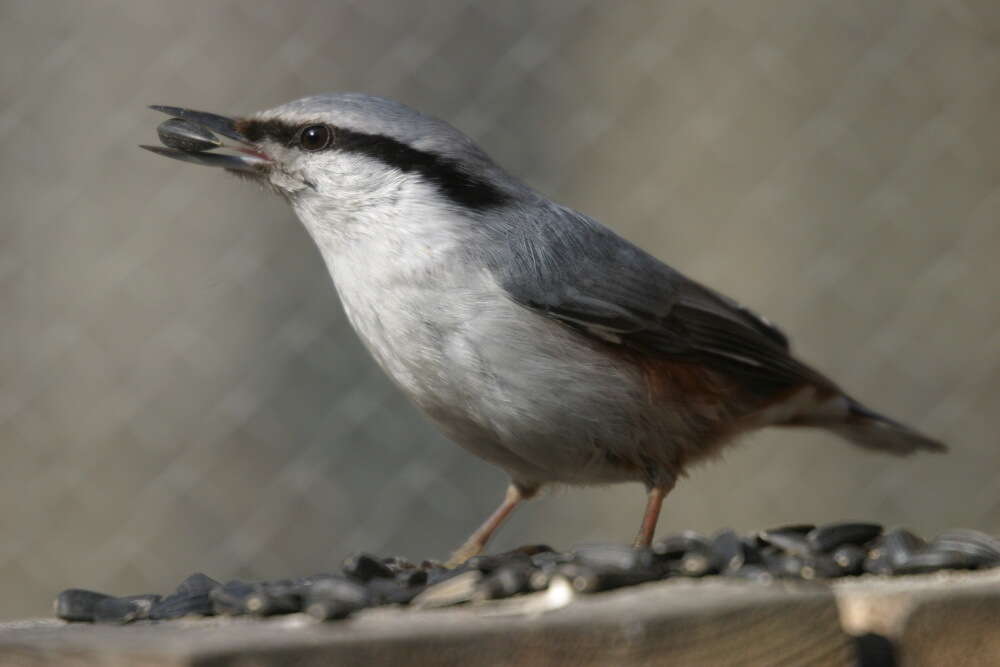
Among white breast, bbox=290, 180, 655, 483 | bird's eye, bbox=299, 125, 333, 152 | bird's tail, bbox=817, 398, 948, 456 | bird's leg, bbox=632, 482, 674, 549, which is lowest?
bird's leg, bbox=632, 482, 674, 549

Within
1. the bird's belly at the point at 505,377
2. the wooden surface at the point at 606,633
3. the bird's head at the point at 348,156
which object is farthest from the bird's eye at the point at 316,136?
the wooden surface at the point at 606,633

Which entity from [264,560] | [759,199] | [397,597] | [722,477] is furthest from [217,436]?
[397,597]

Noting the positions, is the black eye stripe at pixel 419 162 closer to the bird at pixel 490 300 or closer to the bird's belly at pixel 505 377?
the bird at pixel 490 300

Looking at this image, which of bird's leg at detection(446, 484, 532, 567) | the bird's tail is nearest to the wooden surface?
bird's leg at detection(446, 484, 532, 567)

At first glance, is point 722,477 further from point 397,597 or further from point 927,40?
point 397,597

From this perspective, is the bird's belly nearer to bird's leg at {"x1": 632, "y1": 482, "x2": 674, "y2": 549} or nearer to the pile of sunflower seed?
bird's leg at {"x1": 632, "y1": 482, "x2": 674, "y2": 549}

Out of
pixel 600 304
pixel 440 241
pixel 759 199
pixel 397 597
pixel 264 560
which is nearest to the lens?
pixel 397 597

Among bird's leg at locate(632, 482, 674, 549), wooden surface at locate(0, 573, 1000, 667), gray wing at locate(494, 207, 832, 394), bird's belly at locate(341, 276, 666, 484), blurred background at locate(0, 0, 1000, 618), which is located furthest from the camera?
blurred background at locate(0, 0, 1000, 618)

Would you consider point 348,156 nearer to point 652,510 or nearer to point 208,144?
point 208,144
